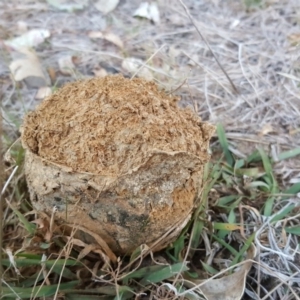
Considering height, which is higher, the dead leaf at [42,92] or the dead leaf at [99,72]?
the dead leaf at [42,92]

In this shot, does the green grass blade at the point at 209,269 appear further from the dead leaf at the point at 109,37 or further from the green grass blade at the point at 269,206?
the dead leaf at the point at 109,37

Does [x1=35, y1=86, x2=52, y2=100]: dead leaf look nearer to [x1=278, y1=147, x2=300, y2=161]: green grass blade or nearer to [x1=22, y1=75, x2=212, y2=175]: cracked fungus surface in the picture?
[x1=22, y1=75, x2=212, y2=175]: cracked fungus surface

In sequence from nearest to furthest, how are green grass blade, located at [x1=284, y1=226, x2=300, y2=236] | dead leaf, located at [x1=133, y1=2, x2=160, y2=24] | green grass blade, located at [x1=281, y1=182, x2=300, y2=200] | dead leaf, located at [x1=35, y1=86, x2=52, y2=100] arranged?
green grass blade, located at [x1=284, y1=226, x2=300, y2=236] < green grass blade, located at [x1=281, y1=182, x2=300, y2=200] < dead leaf, located at [x1=35, y1=86, x2=52, y2=100] < dead leaf, located at [x1=133, y1=2, x2=160, y2=24]

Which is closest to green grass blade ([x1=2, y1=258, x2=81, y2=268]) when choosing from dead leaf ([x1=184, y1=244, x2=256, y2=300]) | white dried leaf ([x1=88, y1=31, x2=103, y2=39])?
dead leaf ([x1=184, y1=244, x2=256, y2=300])

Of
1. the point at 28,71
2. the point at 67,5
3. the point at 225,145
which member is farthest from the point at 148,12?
the point at 225,145

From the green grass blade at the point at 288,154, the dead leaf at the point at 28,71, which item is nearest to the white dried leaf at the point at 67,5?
the dead leaf at the point at 28,71

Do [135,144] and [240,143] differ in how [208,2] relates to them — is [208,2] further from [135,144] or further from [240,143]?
[135,144]

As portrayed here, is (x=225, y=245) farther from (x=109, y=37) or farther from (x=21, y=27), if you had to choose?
(x=21, y=27)

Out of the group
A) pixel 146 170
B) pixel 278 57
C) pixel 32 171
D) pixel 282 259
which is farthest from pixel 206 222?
pixel 278 57
